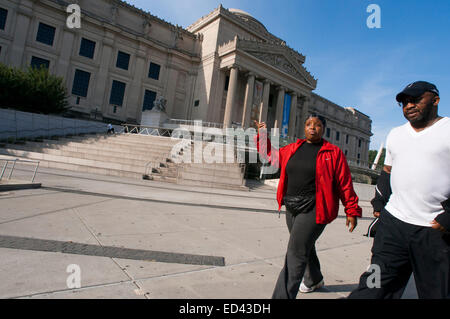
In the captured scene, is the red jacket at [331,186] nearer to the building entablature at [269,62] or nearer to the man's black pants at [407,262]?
the man's black pants at [407,262]

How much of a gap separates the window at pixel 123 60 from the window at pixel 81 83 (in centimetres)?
411

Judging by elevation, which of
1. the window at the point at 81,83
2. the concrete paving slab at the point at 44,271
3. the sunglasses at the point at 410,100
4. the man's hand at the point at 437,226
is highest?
the window at the point at 81,83

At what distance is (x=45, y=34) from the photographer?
27766mm

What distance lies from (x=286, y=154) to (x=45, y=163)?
14886 millimetres

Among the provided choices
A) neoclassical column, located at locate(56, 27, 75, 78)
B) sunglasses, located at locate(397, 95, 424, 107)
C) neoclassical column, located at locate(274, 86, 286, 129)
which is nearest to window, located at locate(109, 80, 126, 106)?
neoclassical column, located at locate(56, 27, 75, 78)

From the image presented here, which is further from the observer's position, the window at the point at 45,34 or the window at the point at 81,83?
the window at the point at 81,83

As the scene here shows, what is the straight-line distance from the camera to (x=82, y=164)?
13867mm

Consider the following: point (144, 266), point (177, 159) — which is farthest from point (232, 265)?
point (177, 159)

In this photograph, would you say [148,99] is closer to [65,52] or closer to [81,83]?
[81,83]

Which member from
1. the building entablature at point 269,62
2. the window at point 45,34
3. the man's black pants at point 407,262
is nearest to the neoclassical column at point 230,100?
the building entablature at point 269,62

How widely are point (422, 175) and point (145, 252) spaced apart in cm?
306

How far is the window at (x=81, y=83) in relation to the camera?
96.3ft

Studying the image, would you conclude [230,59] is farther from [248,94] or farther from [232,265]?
[232,265]
